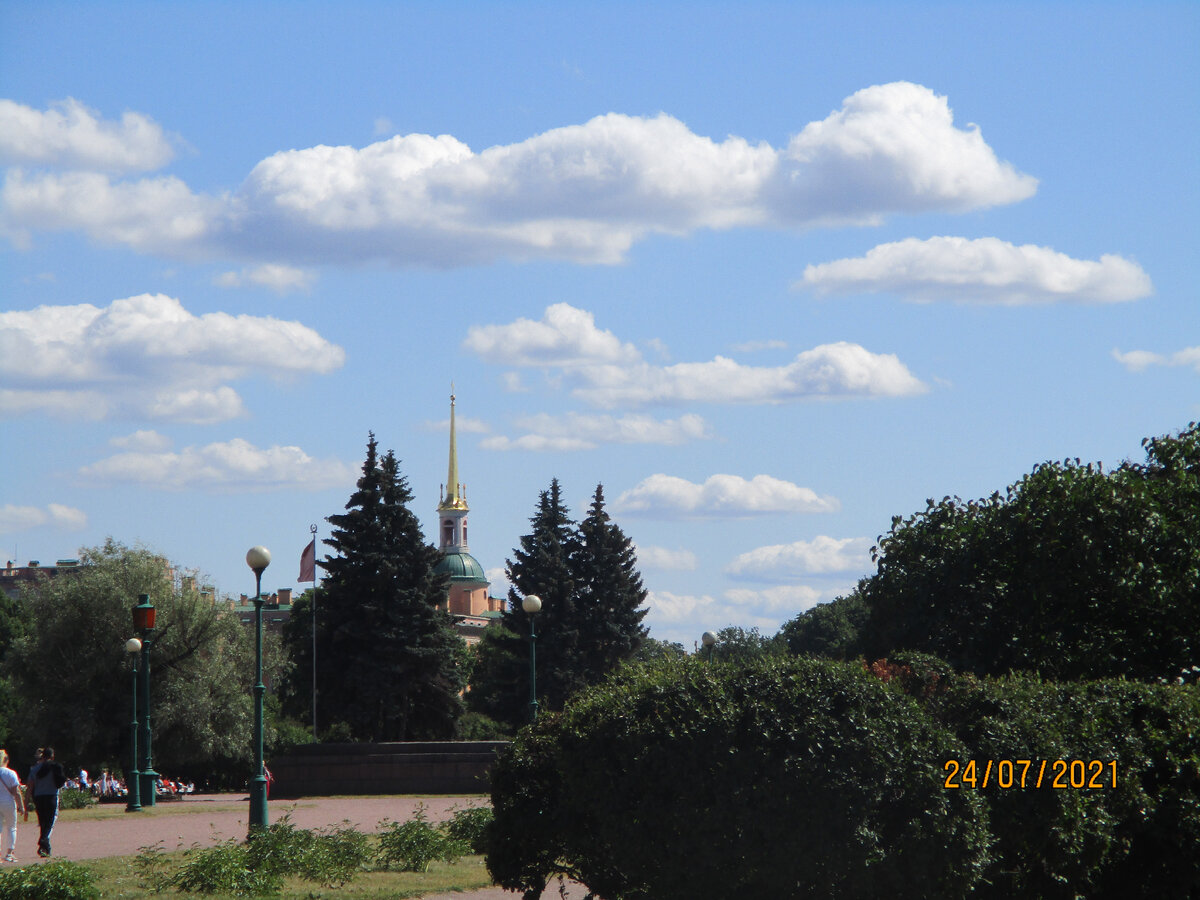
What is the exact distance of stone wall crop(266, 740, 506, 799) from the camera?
33625mm

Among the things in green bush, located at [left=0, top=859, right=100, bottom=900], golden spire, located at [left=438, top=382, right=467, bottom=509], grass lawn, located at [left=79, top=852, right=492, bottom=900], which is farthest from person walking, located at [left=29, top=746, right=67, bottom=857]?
golden spire, located at [left=438, top=382, right=467, bottom=509]

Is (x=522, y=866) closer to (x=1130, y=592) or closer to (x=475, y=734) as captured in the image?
(x=1130, y=592)

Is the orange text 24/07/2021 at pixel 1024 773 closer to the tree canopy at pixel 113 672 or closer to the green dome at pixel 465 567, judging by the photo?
the tree canopy at pixel 113 672

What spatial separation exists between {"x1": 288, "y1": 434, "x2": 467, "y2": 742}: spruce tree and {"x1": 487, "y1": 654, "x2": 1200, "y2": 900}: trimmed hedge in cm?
3373

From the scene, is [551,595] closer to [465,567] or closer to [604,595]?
[604,595]

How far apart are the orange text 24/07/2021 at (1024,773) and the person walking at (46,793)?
40.6 feet

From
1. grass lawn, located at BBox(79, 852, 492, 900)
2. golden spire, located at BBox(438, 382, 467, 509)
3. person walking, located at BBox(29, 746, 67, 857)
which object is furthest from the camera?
golden spire, located at BBox(438, 382, 467, 509)

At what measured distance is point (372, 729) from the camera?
4444 centimetres

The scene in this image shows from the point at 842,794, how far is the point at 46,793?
12569 millimetres

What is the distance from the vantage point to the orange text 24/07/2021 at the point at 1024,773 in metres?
9.28

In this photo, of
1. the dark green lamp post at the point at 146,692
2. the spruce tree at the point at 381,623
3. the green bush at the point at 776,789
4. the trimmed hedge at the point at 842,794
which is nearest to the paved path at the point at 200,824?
the dark green lamp post at the point at 146,692

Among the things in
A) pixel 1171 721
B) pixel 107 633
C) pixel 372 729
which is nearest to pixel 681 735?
pixel 1171 721

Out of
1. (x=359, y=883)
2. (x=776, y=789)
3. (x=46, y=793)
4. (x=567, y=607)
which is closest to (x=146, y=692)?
(x=46, y=793)

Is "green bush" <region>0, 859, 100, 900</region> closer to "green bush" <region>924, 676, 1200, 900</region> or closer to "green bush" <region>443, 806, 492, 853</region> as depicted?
"green bush" <region>443, 806, 492, 853</region>
